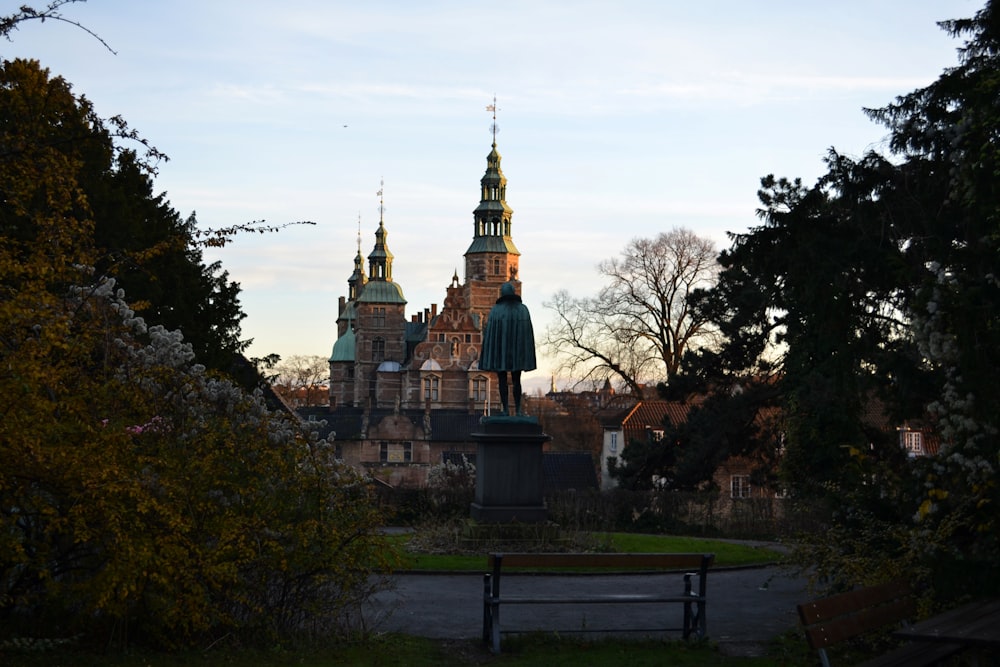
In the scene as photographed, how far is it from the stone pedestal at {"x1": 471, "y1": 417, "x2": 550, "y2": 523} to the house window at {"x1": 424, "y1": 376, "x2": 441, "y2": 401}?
8105 centimetres

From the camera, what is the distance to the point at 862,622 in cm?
786

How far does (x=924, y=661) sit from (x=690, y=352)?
2623 centimetres

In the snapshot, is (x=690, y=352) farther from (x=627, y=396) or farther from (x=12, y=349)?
(x=12, y=349)

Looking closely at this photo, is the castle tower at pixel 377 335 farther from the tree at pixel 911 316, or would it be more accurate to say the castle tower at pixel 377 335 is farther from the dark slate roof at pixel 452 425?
the tree at pixel 911 316

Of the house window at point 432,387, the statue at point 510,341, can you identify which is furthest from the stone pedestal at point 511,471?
the house window at point 432,387

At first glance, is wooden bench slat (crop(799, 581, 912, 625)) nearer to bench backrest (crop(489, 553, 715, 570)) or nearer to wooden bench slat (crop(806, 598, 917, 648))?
wooden bench slat (crop(806, 598, 917, 648))

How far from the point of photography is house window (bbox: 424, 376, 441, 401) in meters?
99.4

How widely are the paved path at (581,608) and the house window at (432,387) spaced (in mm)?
82523

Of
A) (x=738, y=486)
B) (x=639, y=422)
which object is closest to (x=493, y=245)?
(x=639, y=422)

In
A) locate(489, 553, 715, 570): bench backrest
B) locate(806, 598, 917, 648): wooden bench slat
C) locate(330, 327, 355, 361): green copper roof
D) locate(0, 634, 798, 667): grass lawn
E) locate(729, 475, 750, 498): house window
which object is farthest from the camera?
locate(330, 327, 355, 361): green copper roof

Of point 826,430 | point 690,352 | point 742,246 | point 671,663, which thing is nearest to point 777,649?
point 671,663

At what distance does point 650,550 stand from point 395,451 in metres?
57.2

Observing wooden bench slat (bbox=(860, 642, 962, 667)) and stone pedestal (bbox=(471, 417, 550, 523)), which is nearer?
wooden bench slat (bbox=(860, 642, 962, 667))

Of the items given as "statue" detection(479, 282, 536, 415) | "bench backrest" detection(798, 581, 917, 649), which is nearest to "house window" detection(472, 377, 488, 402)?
"statue" detection(479, 282, 536, 415)
